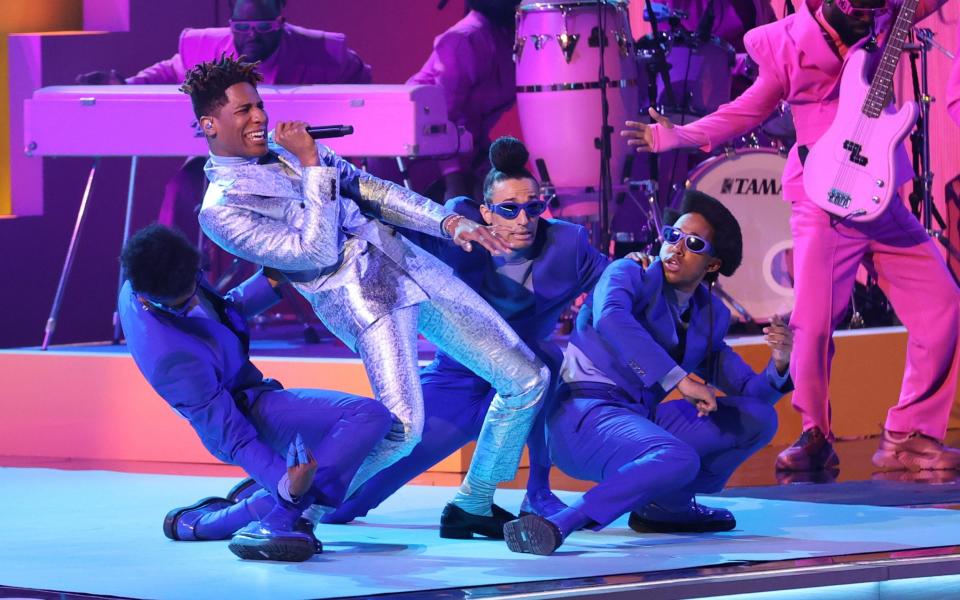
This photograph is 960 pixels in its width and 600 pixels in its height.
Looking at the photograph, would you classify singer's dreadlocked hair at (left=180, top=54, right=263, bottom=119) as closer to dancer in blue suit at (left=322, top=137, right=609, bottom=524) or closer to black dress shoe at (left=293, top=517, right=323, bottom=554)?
dancer in blue suit at (left=322, top=137, right=609, bottom=524)

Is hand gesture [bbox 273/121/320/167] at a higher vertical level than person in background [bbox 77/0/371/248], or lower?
higher

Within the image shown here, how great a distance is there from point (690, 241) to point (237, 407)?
142 cm

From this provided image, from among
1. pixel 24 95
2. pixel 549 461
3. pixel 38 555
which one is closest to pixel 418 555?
pixel 549 461

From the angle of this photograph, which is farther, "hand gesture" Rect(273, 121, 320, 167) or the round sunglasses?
the round sunglasses

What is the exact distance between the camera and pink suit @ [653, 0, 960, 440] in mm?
6387

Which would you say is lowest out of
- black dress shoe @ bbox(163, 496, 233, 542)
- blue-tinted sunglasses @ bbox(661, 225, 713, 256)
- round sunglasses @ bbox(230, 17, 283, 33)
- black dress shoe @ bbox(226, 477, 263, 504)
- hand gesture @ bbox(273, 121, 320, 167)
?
black dress shoe @ bbox(163, 496, 233, 542)

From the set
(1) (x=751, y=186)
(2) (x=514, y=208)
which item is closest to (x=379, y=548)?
(2) (x=514, y=208)

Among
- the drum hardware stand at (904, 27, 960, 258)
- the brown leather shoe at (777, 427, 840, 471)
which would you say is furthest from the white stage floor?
the drum hardware stand at (904, 27, 960, 258)

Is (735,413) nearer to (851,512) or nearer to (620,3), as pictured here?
(851,512)

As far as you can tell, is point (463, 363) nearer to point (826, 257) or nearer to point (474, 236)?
point (474, 236)

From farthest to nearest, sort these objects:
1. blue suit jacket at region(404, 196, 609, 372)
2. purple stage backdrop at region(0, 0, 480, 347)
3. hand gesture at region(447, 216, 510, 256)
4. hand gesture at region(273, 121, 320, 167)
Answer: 1. purple stage backdrop at region(0, 0, 480, 347)
2. blue suit jacket at region(404, 196, 609, 372)
3. hand gesture at region(273, 121, 320, 167)
4. hand gesture at region(447, 216, 510, 256)

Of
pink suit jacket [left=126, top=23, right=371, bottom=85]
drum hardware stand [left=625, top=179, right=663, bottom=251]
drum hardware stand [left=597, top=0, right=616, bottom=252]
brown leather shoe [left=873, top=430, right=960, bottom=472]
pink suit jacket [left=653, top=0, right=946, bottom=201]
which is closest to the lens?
pink suit jacket [left=653, top=0, right=946, bottom=201]

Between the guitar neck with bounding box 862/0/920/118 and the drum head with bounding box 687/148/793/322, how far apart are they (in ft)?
5.14

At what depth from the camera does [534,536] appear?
4.72m
